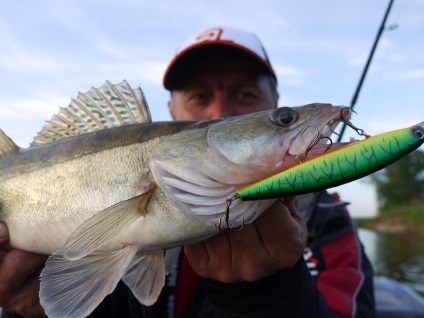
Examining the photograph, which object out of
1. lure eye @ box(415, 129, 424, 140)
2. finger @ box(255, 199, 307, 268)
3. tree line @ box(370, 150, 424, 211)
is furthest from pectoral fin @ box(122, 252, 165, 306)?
tree line @ box(370, 150, 424, 211)

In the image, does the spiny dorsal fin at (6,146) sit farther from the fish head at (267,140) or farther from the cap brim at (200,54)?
the cap brim at (200,54)

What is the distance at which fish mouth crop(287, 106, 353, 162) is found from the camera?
1461 mm

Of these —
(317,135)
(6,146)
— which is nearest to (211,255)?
(317,135)

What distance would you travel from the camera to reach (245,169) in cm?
160

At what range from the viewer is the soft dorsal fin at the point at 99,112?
2086 millimetres

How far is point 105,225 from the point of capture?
66.2 inches

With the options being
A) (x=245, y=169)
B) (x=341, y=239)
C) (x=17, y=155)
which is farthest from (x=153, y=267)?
(x=341, y=239)

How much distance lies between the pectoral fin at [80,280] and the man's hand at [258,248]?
48 centimetres

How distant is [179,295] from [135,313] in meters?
0.31

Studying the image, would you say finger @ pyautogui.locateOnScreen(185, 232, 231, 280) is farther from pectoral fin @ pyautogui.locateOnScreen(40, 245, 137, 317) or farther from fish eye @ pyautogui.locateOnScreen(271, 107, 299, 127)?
fish eye @ pyautogui.locateOnScreen(271, 107, 299, 127)

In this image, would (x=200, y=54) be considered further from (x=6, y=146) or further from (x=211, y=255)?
(x=211, y=255)

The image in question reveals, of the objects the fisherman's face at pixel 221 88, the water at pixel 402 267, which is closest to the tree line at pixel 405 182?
the water at pixel 402 267

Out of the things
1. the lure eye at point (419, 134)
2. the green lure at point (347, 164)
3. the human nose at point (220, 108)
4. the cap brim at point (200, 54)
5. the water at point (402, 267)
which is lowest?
the water at point (402, 267)

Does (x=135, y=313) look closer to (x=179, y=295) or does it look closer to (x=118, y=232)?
(x=179, y=295)
